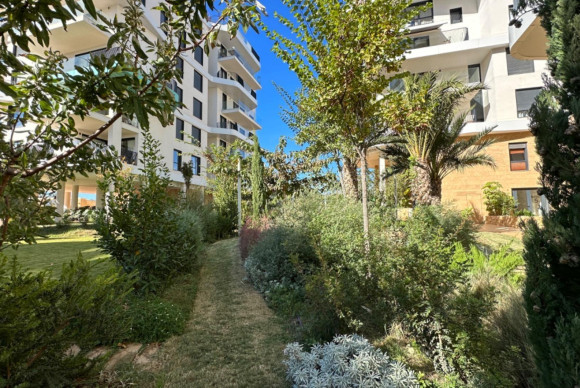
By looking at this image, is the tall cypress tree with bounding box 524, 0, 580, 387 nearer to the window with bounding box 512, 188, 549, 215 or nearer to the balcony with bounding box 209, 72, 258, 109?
the window with bounding box 512, 188, 549, 215

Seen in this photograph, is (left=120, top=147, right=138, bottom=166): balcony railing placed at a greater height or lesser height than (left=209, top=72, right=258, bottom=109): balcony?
lesser

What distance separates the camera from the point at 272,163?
14656mm

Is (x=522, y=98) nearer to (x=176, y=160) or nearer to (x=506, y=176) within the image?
(x=506, y=176)

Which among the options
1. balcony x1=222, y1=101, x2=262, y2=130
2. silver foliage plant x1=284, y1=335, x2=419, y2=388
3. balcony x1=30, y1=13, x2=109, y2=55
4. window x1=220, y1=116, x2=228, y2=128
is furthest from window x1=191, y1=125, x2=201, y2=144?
silver foliage plant x1=284, y1=335, x2=419, y2=388

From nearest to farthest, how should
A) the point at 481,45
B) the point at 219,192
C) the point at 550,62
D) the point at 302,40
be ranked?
1. the point at 550,62
2. the point at 302,40
3. the point at 219,192
4. the point at 481,45

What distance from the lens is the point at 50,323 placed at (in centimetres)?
216

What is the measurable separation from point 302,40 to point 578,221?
178 inches

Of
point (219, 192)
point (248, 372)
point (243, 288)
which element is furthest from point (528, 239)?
point (219, 192)

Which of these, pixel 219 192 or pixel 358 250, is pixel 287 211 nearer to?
pixel 358 250

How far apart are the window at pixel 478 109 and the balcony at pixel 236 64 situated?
67.8 ft

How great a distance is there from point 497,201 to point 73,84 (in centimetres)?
1918

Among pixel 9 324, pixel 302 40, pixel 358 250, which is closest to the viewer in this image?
pixel 9 324

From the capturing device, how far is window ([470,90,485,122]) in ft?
60.4

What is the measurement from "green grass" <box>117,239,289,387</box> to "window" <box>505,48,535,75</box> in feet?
65.6
